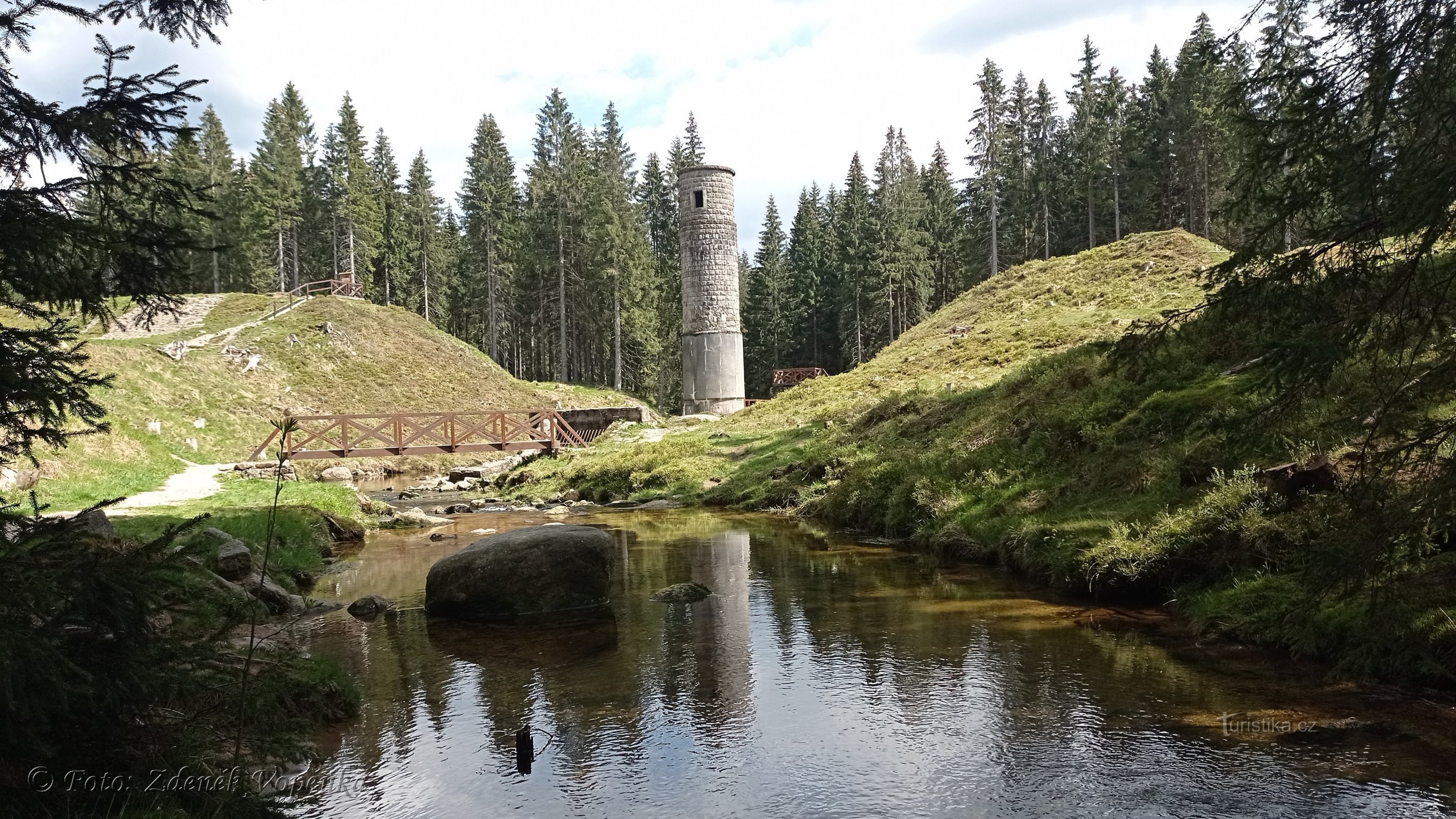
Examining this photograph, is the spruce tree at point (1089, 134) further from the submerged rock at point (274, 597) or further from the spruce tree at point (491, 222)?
the submerged rock at point (274, 597)

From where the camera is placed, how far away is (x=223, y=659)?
4.52m

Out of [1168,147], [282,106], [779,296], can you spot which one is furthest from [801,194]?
[282,106]

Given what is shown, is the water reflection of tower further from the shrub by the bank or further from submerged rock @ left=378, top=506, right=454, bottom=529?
submerged rock @ left=378, top=506, right=454, bottom=529

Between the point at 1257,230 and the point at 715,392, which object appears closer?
the point at 1257,230

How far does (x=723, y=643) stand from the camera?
10.0 meters

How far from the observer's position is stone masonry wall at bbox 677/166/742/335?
44062 millimetres

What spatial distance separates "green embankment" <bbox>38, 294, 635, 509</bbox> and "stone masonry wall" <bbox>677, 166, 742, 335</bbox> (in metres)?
14.2

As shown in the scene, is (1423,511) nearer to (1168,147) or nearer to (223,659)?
(223,659)

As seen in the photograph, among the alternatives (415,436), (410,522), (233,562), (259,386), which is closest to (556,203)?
(259,386)

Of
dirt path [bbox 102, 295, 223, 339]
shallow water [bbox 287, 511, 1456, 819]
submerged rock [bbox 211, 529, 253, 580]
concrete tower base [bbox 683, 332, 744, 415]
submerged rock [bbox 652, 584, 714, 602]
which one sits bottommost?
shallow water [bbox 287, 511, 1456, 819]

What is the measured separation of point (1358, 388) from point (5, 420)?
13411mm

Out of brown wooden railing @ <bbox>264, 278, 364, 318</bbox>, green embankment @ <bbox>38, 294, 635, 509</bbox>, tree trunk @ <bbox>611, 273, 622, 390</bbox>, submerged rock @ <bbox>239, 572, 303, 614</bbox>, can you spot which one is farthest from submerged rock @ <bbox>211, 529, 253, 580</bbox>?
tree trunk @ <bbox>611, 273, 622, 390</bbox>

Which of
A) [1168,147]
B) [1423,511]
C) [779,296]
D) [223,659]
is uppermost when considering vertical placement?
[1168,147]

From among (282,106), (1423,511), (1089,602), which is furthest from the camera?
(282,106)
